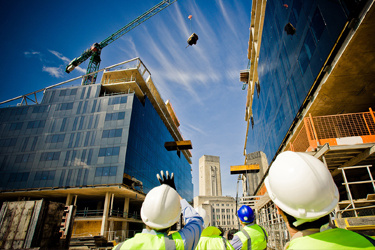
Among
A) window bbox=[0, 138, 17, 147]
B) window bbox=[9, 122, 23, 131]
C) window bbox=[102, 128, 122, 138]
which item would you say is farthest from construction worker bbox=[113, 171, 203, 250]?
window bbox=[9, 122, 23, 131]

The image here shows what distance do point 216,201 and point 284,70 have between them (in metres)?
99.1

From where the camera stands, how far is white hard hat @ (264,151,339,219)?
55.1 inches

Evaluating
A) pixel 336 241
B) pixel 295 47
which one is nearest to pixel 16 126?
pixel 295 47

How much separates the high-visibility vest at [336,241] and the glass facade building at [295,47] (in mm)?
7092

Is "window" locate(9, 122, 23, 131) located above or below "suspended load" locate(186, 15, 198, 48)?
below

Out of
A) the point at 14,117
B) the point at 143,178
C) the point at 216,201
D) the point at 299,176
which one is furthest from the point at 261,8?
the point at 216,201

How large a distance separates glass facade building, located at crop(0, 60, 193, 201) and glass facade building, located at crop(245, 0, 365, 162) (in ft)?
67.6

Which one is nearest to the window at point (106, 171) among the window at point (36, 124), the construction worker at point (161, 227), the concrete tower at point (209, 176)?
the window at point (36, 124)

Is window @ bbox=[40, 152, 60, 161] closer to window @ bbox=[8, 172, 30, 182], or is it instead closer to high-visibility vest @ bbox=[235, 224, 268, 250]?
window @ bbox=[8, 172, 30, 182]

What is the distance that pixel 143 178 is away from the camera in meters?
Result: 32.0

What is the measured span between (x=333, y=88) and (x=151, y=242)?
30.4 ft

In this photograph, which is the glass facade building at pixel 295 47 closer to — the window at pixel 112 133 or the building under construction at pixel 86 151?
the building under construction at pixel 86 151

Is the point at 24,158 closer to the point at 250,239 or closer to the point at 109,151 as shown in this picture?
the point at 109,151

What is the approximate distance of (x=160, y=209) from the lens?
2.01 m
